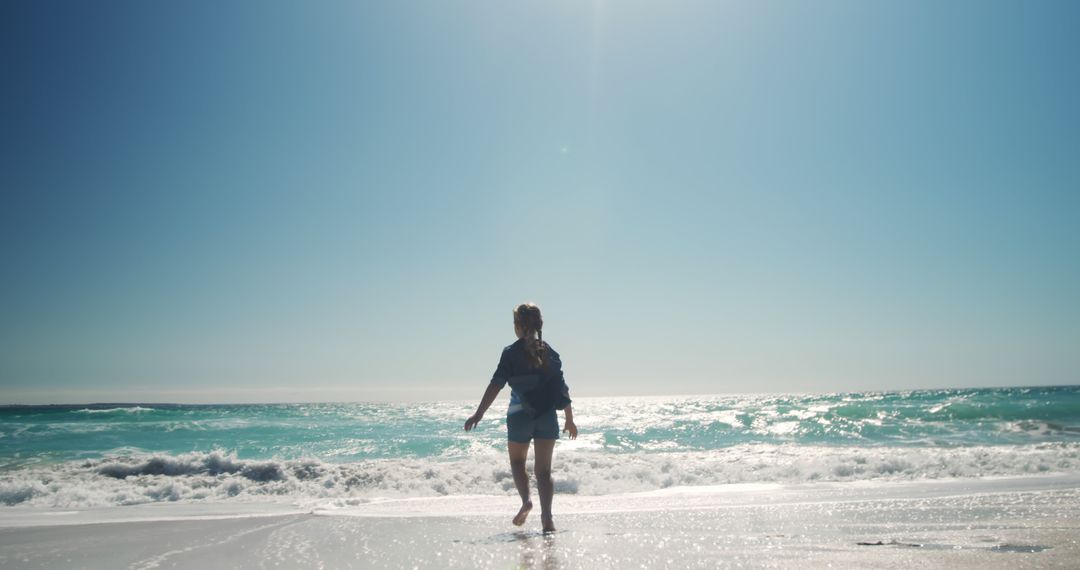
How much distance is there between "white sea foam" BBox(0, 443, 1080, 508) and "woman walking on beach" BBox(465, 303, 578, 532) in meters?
4.36

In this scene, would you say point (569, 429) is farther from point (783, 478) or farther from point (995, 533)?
point (783, 478)

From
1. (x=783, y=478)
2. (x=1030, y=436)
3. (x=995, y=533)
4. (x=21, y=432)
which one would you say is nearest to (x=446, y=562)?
(x=995, y=533)

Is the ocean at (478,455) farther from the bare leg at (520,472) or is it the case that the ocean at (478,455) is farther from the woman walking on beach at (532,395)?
the woman walking on beach at (532,395)

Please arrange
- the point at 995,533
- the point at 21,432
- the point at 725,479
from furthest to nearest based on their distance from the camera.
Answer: the point at 21,432 → the point at 725,479 → the point at 995,533

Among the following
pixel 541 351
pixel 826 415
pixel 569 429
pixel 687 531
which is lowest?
pixel 826 415

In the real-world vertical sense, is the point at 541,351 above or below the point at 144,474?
above

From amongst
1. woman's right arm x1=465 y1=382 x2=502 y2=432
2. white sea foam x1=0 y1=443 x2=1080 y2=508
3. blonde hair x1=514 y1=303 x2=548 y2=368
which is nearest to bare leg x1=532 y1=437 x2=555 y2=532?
woman's right arm x1=465 y1=382 x2=502 y2=432

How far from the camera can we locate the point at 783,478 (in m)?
9.50

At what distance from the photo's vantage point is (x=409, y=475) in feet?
31.1

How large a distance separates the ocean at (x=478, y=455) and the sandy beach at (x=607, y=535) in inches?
79.2

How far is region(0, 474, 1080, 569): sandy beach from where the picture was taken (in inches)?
122

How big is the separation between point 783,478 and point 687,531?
6.43m

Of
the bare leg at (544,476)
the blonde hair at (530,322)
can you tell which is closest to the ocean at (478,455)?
the bare leg at (544,476)

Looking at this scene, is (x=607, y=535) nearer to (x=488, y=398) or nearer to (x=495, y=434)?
(x=488, y=398)
